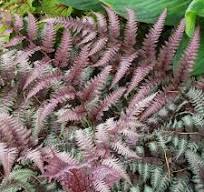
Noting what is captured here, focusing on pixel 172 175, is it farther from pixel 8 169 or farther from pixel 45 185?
pixel 8 169

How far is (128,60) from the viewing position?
2.10m

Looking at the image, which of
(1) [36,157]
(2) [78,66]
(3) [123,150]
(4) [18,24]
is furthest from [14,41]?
(3) [123,150]

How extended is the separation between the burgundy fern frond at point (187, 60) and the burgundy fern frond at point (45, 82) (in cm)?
54

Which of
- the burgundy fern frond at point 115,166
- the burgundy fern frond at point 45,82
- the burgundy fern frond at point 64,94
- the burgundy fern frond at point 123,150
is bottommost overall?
the burgundy fern frond at point 115,166

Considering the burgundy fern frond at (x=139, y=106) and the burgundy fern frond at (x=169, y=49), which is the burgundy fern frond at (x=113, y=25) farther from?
the burgundy fern frond at (x=139, y=106)

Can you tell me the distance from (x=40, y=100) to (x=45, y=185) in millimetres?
442

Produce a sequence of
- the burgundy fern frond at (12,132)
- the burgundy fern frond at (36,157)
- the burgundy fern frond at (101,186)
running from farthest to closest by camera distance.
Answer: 1. the burgundy fern frond at (12,132)
2. the burgundy fern frond at (36,157)
3. the burgundy fern frond at (101,186)

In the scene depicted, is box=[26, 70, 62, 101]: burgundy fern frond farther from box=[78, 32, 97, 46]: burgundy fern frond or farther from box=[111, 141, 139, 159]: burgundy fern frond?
box=[111, 141, 139, 159]: burgundy fern frond

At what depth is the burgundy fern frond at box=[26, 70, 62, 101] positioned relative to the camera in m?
2.04

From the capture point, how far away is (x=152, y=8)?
2125mm

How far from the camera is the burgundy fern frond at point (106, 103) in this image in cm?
202

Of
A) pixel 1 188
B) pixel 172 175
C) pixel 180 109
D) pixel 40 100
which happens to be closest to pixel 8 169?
pixel 1 188

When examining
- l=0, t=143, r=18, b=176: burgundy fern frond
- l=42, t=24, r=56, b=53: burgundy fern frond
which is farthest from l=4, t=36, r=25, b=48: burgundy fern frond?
l=0, t=143, r=18, b=176: burgundy fern frond

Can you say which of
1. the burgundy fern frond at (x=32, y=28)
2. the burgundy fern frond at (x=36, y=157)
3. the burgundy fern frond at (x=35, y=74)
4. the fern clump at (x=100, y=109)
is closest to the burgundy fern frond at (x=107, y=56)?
the fern clump at (x=100, y=109)
